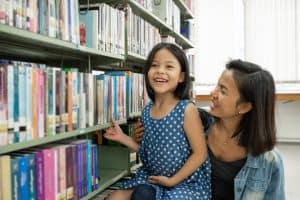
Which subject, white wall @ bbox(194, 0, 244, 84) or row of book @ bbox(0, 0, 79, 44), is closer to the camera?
row of book @ bbox(0, 0, 79, 44)

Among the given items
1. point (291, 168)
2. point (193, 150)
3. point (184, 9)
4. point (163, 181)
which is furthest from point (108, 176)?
point (291, 168)

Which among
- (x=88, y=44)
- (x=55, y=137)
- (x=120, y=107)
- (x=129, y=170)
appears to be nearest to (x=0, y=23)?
(x=55, y=137)

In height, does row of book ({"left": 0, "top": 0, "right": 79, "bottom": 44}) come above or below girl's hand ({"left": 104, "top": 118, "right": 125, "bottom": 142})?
above

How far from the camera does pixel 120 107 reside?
1.70 meters

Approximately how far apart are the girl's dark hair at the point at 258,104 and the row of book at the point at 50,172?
2.26 feet

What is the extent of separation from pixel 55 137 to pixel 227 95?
0.71m

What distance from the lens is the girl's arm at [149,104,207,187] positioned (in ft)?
4.51

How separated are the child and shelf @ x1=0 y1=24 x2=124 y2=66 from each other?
28cm

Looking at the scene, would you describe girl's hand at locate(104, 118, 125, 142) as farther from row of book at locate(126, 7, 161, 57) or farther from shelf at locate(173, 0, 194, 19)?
shelf at locate(173, 0, 194, 19)

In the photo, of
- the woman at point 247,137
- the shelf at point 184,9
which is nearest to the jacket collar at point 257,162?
the woman at point 247,137

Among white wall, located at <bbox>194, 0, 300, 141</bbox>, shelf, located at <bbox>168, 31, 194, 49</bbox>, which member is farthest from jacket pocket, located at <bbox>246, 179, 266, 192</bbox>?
white wall, located at <bbox>194, 0, 300, 141</bbox>

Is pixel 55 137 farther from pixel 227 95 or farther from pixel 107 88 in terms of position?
pixel 227 95

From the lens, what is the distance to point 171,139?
1432 mm

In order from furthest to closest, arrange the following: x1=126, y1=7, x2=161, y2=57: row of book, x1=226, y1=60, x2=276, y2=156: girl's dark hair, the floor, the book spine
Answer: the floor
x1=126, y1=7, x2=161, y2=57: row of book
x1=226, y1=60, x2=276, y2=156: girl's dark hair
the book spine
